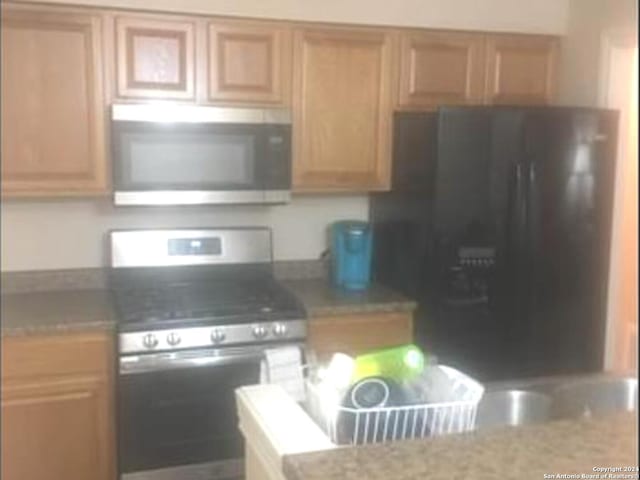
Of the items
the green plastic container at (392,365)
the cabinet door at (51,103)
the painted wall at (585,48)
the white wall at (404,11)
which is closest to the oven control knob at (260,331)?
the cabinet door at (51,103)

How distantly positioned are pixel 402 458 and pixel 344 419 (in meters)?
0.10

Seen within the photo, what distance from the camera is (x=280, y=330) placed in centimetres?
222

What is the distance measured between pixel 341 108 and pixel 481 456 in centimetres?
177

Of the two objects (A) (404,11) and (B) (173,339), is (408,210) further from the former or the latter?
(B) (173,339)

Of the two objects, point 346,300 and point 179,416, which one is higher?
point 346,300

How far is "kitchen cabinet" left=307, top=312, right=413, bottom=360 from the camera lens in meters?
2.29

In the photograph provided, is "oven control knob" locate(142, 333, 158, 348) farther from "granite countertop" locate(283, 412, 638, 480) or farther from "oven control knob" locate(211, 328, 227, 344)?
"granite countertop" locate(283, 412, 638, 480)

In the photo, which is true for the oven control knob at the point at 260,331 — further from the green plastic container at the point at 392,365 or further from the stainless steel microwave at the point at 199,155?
the green plastic container at the point at 392,365

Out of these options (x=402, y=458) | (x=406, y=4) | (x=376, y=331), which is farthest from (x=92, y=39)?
(x=402, y=458)

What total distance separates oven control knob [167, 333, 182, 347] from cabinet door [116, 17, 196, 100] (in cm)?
75

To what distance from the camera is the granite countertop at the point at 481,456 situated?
79cm

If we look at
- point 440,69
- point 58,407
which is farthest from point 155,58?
point 58,407

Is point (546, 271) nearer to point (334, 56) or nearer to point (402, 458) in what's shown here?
point (334, 56)

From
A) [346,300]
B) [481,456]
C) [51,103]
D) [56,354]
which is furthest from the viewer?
[346,300]
